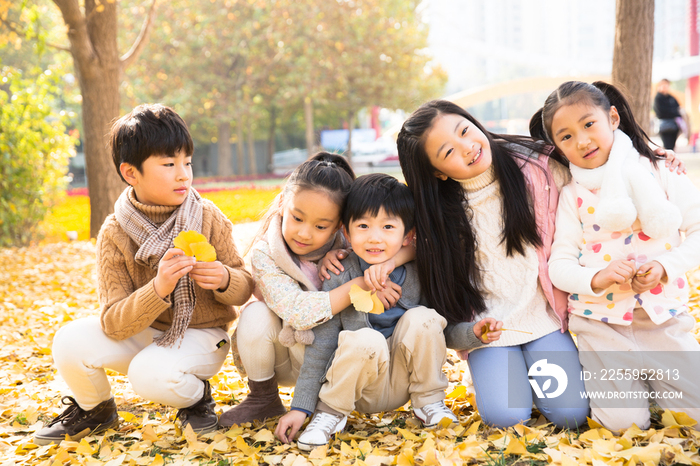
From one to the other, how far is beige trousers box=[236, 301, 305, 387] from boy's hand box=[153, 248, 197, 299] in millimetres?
327

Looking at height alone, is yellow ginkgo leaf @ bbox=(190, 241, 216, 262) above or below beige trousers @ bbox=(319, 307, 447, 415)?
above

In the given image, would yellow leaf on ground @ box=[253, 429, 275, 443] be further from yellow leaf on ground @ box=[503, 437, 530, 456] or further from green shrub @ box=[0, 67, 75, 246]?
green shrub @ box=[0, 67, 75, 246]

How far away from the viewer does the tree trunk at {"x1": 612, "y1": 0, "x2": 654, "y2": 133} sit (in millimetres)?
4363

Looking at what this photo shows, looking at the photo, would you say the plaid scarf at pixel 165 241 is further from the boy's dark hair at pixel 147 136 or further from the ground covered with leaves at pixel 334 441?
the ground covered with leaves at pixel 334 441

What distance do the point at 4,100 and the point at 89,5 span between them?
5.39ft

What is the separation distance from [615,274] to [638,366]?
411mm

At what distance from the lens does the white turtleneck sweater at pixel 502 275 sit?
2371mm

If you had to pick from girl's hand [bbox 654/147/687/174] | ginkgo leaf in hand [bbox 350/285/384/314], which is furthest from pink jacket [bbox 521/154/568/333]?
ginkgo leaf in hand [bbox 350/285/384/314]

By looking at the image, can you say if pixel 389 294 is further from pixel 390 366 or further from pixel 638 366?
pixel 638 366

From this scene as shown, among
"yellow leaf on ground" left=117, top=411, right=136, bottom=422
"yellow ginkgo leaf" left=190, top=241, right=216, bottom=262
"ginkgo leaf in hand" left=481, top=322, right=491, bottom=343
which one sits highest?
"yellow ginkgo leaf" left=190, top=241, right=216, bottom=262

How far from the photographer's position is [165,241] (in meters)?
2.32

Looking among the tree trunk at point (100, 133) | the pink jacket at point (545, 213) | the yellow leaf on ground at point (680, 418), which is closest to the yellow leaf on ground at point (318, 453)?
the pink jacket at point (545, 213)

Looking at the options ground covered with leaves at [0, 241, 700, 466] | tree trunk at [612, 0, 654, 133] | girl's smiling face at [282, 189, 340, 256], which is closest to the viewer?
ground covered with leaves at [0, 241, 700, 466]

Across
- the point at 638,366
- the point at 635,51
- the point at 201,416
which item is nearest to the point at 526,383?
the point at 638,366
